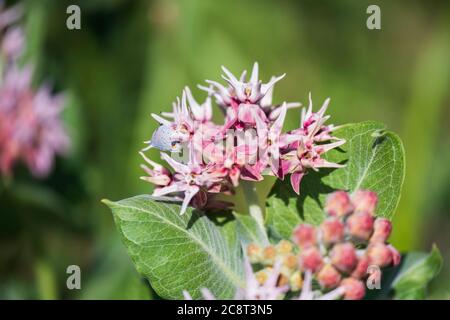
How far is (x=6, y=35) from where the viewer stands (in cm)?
188

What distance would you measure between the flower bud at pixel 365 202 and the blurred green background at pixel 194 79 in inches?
45.2

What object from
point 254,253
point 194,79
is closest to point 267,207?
point 254,253

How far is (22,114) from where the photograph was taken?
1.87 m

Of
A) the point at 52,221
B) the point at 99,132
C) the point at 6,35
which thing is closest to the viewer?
the point at 6,35

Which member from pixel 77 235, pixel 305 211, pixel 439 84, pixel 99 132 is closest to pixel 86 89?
pixel 99 132

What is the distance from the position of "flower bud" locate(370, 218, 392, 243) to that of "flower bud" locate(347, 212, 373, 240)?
0.6 inches

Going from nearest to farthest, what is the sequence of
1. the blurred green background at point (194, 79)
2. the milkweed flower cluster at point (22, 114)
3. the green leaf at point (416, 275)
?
the green leaf at point (416, 275) → the milkweed flower cluster at point (22, 114) → the blurred green background at point (194, 79)

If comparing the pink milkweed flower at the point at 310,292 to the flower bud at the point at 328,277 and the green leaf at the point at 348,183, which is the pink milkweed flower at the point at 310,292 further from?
the green leaf at the point at 348,183

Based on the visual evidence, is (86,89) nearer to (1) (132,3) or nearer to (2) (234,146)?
(1) (132,3)

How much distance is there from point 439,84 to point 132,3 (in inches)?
44.6

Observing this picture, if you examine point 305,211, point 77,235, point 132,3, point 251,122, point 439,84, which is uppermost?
point 132,3

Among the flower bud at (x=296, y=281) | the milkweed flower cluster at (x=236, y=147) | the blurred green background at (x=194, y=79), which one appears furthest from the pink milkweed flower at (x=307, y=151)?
the blurred green background at (x=194, y=79)

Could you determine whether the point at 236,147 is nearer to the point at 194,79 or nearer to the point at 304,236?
the point at 304,236

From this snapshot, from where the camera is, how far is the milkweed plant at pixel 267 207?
93 centimetres
